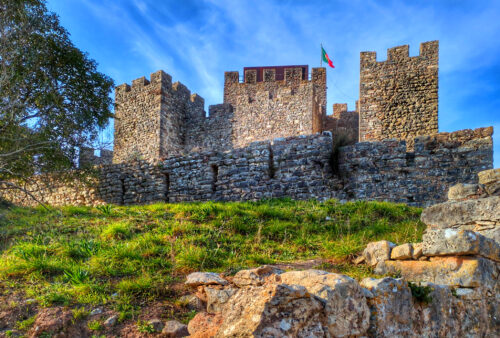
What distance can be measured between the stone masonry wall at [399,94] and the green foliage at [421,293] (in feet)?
40.3

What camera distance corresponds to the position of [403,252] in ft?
13.8

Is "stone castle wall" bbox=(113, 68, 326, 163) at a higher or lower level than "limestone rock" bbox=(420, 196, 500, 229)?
higher

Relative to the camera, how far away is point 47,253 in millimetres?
4980

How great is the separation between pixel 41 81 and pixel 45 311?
10562 mm

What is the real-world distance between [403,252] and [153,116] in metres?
17.3

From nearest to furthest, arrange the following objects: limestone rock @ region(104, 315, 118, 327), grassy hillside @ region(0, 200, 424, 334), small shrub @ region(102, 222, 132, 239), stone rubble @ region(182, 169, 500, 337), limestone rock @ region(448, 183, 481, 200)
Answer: stone rubble @ region(182, 169, 500, 337) < limestone rock @ region(104, 315, 118, 327) < grassy hillside @ region(0, 200, 424, 334) < limestone rock @ region(448, 183, 481, 200) < small shrub @ region(102, 222, 132, 239)

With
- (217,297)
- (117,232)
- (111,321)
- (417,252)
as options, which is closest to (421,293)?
(417,252)

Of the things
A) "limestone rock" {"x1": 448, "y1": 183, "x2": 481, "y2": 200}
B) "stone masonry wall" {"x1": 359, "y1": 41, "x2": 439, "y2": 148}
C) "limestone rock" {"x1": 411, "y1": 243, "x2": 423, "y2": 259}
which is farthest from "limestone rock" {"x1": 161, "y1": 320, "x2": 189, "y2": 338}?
"stone masonry wall" {"x1": 359, "y1": 41, "x2": 439, "y2": 148}

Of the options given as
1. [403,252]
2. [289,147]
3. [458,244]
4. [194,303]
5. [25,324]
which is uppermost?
[289,147]

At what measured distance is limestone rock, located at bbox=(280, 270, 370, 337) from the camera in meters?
2.60

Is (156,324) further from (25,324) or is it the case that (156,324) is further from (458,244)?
(458,244)

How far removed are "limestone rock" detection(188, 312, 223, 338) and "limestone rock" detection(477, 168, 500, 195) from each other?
13.2ft

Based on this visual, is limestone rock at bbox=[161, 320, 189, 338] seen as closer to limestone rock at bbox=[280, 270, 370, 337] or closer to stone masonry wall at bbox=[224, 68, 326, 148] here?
limestone rock at bbox=[280, 270, 370, 337]

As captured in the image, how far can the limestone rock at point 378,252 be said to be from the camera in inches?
176
